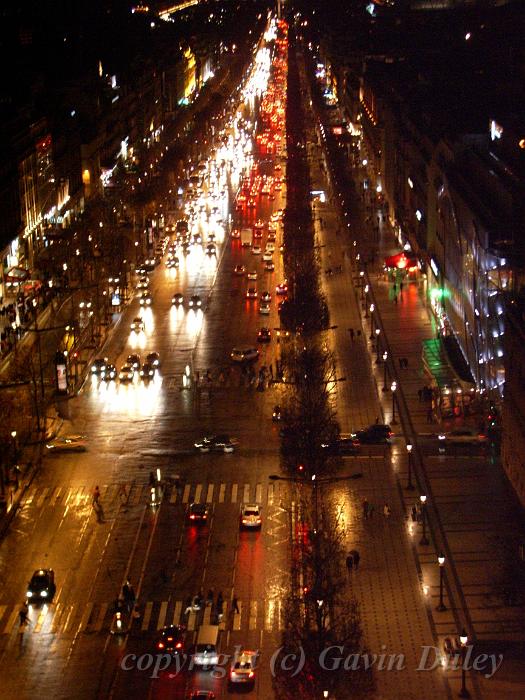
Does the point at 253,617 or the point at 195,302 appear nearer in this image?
the point at 253,617

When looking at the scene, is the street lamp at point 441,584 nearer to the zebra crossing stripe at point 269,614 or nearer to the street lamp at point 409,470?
the zebra crossing stripe at point 269,614

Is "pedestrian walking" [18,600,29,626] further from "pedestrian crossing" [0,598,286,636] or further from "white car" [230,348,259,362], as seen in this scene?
"white car" [230,348,259,362]

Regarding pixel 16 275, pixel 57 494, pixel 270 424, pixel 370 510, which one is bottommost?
pixel 16 275

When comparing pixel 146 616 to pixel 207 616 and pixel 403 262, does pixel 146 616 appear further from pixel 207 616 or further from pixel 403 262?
pixel 403 262

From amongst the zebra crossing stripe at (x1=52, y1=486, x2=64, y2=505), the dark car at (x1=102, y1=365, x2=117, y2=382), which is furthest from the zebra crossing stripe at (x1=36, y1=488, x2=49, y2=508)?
the dark car at (x1=102, y1=365, x2=117, y2=382)

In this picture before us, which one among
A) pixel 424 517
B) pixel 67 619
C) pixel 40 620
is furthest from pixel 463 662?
pixel 40 620

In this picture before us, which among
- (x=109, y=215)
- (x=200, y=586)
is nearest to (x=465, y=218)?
(x=200, y=586)

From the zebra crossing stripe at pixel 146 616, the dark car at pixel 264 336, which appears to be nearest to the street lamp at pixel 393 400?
the dark car at pixel 264 336
